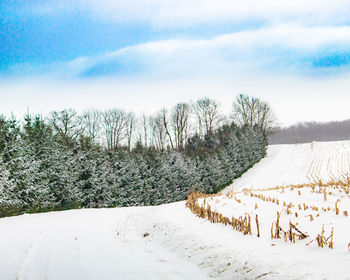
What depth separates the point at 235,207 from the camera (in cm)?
1276

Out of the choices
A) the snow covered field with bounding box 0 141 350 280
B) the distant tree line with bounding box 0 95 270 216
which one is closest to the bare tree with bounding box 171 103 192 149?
the distant tree line with bounding box 0 95 270 216

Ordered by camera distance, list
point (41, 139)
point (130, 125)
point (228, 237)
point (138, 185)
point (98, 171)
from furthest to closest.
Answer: point (130, 125) → point (138, 185) → point (98, 171) → point (41, 139) → point (228, 237)

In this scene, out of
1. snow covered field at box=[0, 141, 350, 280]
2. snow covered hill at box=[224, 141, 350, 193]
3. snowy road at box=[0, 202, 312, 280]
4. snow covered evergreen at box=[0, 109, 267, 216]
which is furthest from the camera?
snow covered hill at box=[224, 141, 350, 193]

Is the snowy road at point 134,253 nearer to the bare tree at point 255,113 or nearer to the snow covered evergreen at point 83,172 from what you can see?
the snow covered evergreen at point 83,172

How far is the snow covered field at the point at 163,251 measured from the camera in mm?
5610

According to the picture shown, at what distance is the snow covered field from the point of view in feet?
18.4

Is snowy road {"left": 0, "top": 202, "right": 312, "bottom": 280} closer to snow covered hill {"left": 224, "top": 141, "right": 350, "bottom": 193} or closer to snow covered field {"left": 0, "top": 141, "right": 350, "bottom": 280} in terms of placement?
snow covered field {"left": 0, "top": 141, "right": 350, "bottom": 280}

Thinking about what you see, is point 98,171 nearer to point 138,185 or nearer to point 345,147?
point 138,185

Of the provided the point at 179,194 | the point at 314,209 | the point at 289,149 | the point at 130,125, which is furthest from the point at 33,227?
the point at 289,149

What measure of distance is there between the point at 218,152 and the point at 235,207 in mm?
38135

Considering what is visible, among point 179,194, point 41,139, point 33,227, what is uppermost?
point 41,139

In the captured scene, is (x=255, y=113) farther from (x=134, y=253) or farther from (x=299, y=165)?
(x=134, y=253)

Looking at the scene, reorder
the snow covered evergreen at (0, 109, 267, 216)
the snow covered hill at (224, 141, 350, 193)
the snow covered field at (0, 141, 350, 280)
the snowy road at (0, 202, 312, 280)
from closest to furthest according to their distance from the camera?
the snow covered field at (0, 141, 350, 280), the snowy road at (0, 202, 312, 280), the snow covered evergreen at (0, 109, 267, 216), the snow covered hill at (224, 141, 350, 193)

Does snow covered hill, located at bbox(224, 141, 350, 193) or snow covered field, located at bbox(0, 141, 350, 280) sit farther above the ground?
snow covered field, located at bbox(0, 141, 350, 280)
